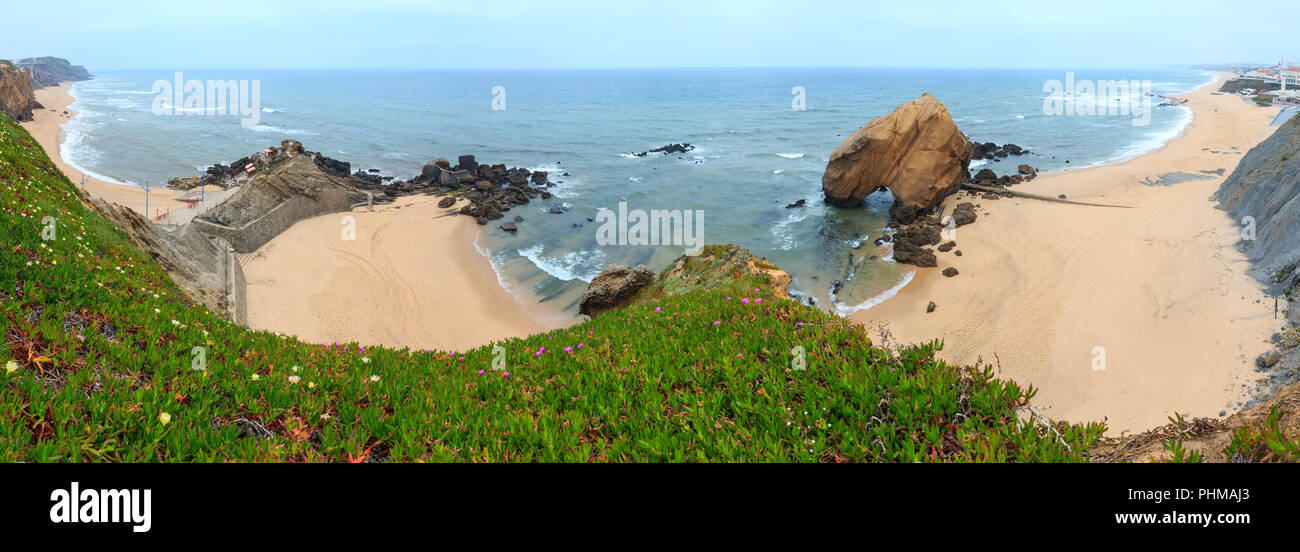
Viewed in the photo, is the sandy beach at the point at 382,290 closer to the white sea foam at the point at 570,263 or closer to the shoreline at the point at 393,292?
the shoreline at the point at 393,292

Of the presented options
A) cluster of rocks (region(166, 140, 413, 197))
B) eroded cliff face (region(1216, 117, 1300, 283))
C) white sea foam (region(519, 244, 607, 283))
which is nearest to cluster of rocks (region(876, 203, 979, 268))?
eroded cliff face (region(1216, 117, 1300, 283))

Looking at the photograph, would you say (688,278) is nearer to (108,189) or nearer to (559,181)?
(559,181)

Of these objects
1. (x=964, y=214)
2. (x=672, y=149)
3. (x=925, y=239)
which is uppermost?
(x=672, y=149)

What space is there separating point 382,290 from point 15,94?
82173mm

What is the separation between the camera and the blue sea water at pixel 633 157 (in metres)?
30.2

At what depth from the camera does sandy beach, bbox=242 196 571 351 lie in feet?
67.3

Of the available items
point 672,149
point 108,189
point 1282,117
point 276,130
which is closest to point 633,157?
point 672,149

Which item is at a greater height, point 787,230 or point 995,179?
point 995,179

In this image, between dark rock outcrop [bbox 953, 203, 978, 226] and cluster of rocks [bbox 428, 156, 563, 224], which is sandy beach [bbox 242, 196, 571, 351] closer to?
cluster of rocks [bbox 428, 156, 563, 224]

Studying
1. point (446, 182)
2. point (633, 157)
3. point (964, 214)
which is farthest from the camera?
point (633, 157)

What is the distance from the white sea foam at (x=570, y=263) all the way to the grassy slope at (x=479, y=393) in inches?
806

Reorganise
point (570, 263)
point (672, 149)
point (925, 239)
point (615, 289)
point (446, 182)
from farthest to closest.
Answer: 1. point (672, 149)
2. point (446, 182)
3. point (570, 263)
4. point (925, 239)
5. point (615, 289)

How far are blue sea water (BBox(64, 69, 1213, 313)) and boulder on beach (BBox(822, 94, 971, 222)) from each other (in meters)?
2.44

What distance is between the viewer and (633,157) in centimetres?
5931
